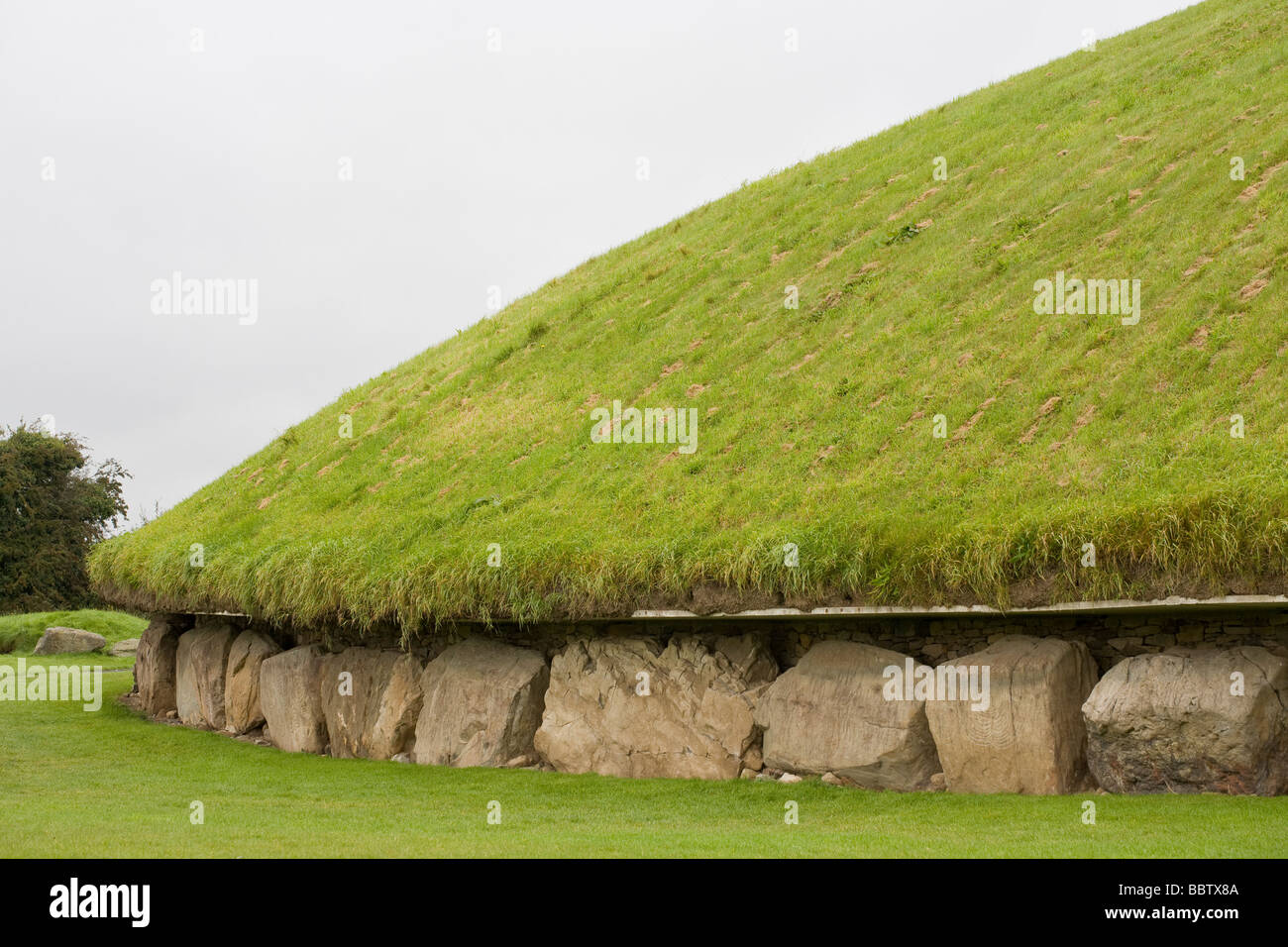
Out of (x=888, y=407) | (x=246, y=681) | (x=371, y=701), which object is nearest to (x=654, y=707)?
(x=371, y=701)

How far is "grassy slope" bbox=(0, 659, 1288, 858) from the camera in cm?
916

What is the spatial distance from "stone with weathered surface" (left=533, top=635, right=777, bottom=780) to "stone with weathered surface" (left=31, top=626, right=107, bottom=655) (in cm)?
2509

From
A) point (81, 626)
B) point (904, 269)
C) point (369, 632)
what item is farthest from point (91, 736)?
point (81, 626)

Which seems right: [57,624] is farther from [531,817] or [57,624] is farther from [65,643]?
[531,817]

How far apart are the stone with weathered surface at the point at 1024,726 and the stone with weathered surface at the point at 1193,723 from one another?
1.10 ft

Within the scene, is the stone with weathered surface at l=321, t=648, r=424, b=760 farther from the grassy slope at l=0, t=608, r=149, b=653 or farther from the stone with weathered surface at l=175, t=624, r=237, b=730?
the grassy slope at l=0, t=608, r=149, b=653

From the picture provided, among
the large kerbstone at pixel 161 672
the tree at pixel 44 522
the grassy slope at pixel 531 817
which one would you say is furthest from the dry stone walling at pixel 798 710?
the tree at pixel 44 522

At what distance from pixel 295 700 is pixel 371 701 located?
1.78 metres

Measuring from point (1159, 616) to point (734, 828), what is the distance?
4.67 metres

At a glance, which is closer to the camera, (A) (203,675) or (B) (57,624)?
(A) (203,675)

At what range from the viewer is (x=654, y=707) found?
14.6 metres

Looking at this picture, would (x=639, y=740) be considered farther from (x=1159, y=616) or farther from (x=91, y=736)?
(x=91, y=736)

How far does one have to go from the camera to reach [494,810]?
12211mm

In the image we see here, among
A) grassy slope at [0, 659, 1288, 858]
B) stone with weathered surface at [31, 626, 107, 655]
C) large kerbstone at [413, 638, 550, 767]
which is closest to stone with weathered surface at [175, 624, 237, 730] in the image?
grassy slope at [0, 659, 1288, 858]
